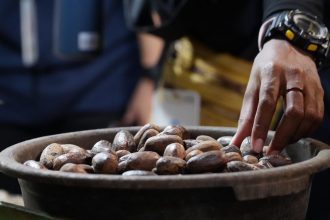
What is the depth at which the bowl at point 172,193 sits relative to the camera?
970mm

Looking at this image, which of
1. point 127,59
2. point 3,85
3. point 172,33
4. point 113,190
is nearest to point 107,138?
point 113,190

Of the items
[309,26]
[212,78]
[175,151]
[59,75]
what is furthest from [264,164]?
[59,75]

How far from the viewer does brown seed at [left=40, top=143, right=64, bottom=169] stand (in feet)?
3.87

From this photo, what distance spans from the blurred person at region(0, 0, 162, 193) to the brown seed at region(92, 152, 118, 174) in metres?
1.78

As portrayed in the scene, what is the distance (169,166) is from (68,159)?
0.57 ft

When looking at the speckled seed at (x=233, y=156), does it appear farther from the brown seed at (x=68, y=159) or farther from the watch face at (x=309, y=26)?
the watch face at (x=309, y=26)

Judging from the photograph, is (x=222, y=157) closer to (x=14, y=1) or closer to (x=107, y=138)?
(x=107, y=138)

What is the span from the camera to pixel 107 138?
4.55 ft

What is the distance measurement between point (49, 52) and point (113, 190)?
2.08 meters

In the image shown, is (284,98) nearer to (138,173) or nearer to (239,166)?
(239,166)

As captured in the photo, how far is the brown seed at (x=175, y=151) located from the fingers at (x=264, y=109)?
0.46ft

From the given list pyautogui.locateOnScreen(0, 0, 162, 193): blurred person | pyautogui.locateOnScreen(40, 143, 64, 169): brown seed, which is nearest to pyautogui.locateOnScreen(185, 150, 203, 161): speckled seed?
pyautogui.locateOnScreen(40, 143, 64, 169): brown seed

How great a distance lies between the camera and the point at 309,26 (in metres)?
1.41

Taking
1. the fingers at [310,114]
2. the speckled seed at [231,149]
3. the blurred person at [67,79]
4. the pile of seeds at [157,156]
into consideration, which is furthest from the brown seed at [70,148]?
the blurred person at [67,79]
